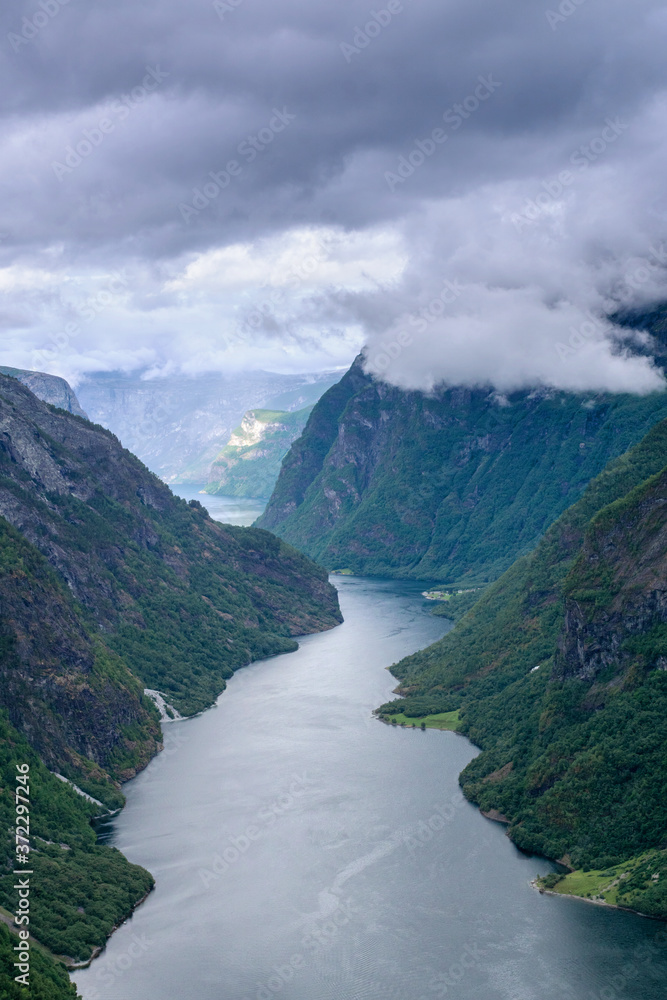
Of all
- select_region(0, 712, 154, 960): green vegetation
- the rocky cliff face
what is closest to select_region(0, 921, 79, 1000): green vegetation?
select_region(0, 712, 154, 960): green vegetation

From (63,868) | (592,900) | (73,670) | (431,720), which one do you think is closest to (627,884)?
(592,900)

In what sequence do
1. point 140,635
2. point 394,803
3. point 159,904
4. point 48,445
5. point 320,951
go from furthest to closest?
point 48,445, point 140,635, point 394,803, point 159,904, point 320,951

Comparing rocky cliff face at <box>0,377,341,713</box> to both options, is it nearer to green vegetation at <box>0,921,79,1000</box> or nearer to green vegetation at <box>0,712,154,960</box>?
green vegetation at <box>0,712,154,960</box>

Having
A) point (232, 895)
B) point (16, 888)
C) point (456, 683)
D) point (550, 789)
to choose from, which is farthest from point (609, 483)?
point (16, 888)

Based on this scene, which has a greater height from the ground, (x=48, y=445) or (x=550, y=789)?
(x=48, y=445)

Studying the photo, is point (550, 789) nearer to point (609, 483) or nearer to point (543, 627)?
point (543, 627)

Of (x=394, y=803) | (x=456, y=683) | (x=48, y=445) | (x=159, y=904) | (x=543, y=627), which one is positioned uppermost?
(x=48, y=445)
